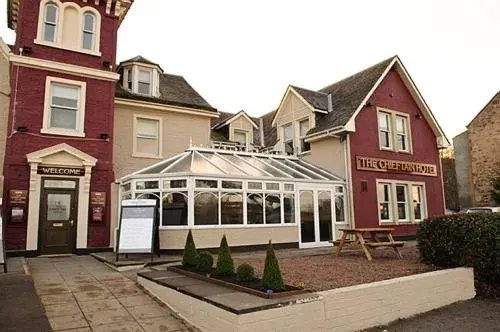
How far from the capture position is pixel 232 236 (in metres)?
13.1

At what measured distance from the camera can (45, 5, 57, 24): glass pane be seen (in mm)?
14016

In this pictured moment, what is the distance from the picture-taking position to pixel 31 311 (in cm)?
584

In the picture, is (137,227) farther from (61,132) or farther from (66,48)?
(66,48)

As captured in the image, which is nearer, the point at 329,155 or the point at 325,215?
the point at 325,215

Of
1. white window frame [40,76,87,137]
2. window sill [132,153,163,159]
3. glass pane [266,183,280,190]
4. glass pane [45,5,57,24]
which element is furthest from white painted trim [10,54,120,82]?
glass pane [266,183,280,190]

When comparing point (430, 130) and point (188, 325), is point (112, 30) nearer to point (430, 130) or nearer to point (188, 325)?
point (188, 325)

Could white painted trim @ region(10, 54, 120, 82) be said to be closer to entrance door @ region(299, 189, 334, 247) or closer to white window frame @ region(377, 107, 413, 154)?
entrance door @ region(299, 189, 334, 247)

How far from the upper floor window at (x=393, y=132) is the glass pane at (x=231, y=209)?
8818mm

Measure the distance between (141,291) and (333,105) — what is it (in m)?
14.9

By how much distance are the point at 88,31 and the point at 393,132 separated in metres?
14.7

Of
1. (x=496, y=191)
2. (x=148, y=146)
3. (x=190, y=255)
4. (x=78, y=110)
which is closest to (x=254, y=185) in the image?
(x=148, y=146)

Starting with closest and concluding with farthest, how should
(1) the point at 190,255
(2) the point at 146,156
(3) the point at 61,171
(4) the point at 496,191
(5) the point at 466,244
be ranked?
(5) the point at 466,244
(1) the point at 190,255
(3) the point at 61,171
(2) the point at 146,156
(4) the point at 496,191

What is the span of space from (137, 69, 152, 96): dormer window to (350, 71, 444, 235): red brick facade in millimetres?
9518

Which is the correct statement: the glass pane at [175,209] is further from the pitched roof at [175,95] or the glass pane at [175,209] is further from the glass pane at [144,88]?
the glass pane at [144,88]
